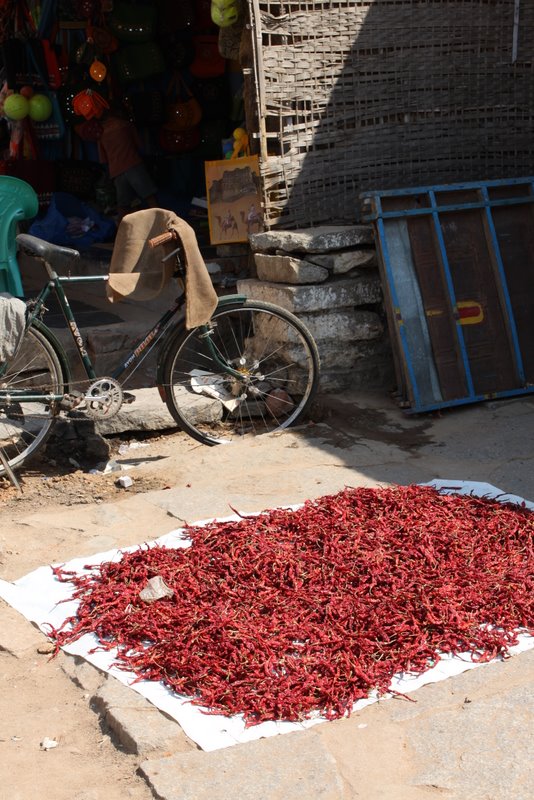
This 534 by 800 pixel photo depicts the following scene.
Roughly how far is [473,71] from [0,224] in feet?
11.3

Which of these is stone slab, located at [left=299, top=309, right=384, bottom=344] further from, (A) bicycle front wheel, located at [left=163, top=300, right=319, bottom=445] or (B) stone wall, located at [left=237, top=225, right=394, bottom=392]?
(A) bicycle front wheel, located at [left=163, top=300, right=319, bottom=445]

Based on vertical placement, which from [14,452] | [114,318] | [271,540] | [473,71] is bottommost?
[271,540]

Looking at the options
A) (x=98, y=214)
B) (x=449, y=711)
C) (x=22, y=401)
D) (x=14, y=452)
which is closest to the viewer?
(x=449, y=711)

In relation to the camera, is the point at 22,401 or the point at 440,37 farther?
the point at 440,37

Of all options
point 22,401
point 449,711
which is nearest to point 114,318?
point 22,401

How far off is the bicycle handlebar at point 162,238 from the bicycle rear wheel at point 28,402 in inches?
30.3

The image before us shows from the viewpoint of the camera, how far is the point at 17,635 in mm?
3498

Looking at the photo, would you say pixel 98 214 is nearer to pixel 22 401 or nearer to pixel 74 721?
pixel 22 401

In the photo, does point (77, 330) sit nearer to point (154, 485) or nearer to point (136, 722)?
point (154, 485)

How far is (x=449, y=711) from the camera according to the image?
2.88m

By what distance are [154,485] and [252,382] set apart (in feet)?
3.13

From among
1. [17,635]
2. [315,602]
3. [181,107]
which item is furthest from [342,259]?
[181,107]

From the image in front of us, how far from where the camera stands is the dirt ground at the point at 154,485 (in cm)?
298

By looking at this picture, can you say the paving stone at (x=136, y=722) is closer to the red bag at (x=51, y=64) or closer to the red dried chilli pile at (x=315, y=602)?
the red dried chilli pile at (x=315, y=602)
